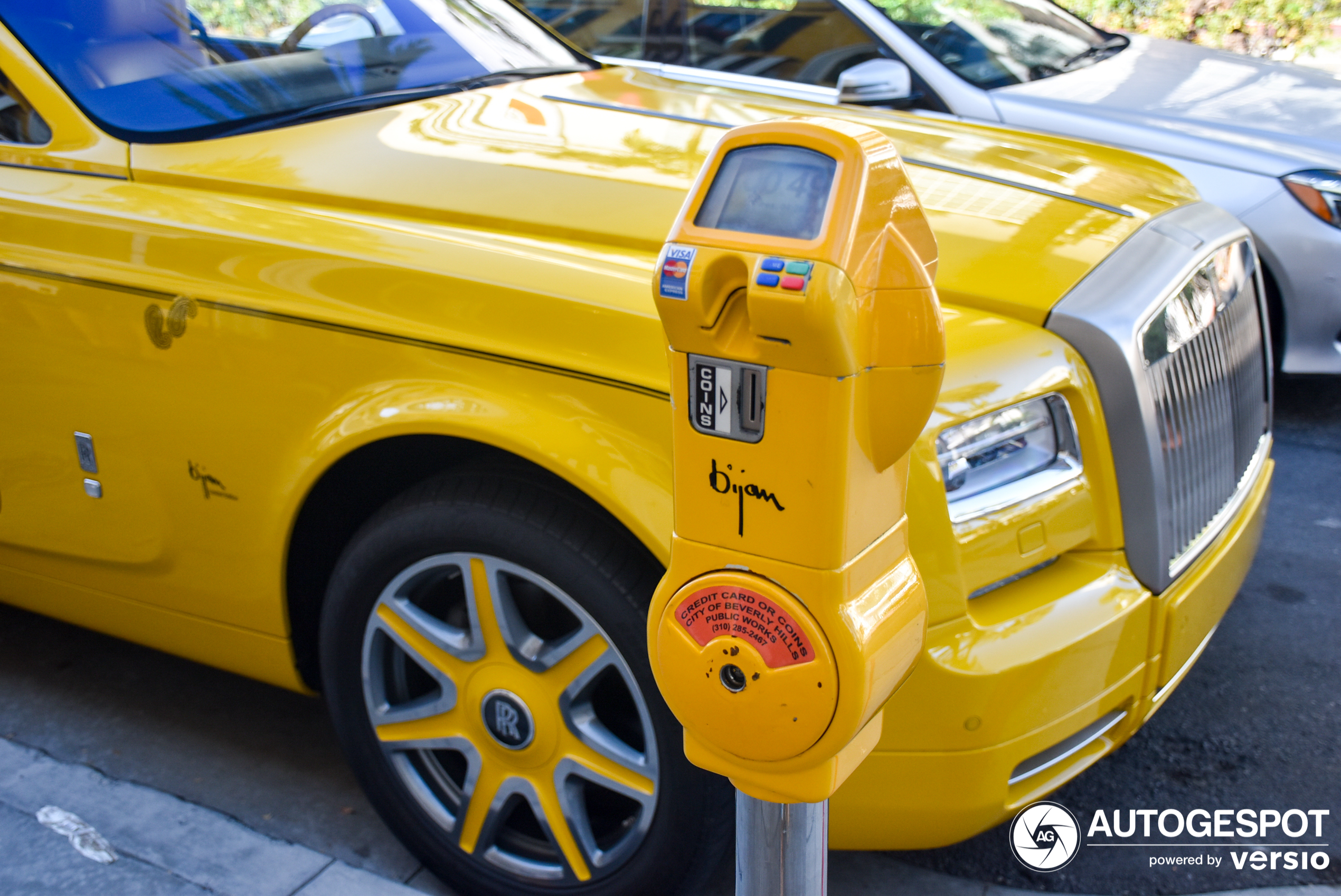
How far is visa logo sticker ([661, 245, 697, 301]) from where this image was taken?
3.64 feet

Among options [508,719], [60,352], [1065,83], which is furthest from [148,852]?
[1065,83]

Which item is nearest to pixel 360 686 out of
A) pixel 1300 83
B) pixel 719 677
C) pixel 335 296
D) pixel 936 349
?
pixel 335 296

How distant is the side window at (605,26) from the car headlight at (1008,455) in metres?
3.37

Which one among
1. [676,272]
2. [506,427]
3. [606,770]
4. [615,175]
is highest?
[676,272]

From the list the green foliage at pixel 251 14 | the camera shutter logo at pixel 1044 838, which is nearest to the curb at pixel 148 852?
the camera shutter logo at pixel 1044 838

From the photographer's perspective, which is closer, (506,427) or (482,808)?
(506,427)

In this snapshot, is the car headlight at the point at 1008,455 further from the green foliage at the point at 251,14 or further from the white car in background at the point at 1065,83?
the white car in background at the point at 1065,83

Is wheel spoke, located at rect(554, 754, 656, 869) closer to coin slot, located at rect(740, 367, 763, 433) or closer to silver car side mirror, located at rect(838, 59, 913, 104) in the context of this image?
coin slot, located at rect(740, 367, 763, 433)

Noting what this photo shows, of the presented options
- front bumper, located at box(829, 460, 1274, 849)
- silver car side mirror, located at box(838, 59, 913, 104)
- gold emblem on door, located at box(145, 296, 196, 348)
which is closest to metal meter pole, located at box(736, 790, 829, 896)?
front bumper, located at box(829, 460, 1274, 849)

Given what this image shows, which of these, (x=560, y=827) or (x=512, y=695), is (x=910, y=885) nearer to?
Answer: (x=560, y=827)

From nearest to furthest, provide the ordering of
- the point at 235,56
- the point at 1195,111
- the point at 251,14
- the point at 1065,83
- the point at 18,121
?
1. the point at 18,121
2. the point at 235,56
3. the point at 251,14
4. the point at 1195,111
5. the point at 1065,83

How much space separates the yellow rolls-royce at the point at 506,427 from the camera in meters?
1.80

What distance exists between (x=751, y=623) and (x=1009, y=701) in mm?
675

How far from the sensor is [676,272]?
3.66 feet
